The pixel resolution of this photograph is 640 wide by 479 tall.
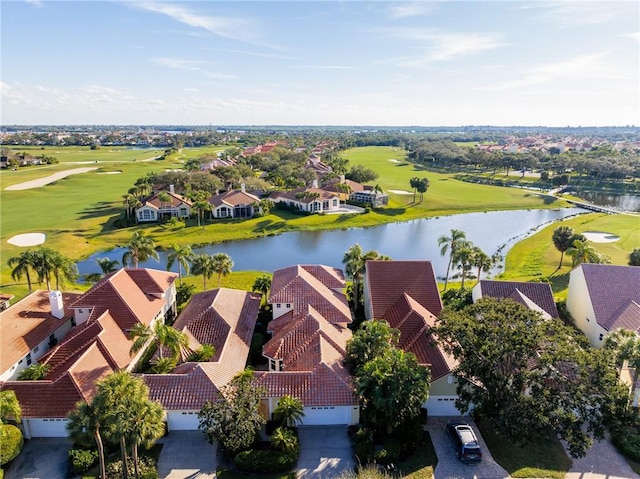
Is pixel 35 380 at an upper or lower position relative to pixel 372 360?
lower

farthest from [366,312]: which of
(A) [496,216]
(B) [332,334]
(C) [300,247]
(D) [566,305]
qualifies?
(A) [496,216]

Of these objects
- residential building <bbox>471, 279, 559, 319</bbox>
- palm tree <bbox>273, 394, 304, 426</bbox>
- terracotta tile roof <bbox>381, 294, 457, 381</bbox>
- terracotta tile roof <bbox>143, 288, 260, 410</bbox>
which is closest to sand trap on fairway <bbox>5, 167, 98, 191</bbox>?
terracotta tile roof <bbox>143, 288, 260, 410</bbox>

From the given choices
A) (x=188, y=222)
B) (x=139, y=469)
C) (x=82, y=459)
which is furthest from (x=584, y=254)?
(x=188, y=222)

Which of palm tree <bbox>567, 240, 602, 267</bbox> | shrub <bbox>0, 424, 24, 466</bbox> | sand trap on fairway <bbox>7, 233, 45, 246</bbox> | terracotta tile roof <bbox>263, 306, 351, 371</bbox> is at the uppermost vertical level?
palm tree <bbox>567, 240, 602, 267</bbox>

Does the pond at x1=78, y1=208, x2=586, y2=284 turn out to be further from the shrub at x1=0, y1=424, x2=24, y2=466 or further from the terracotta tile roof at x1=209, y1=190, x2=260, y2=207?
the shrub at x1=0, y1=424, x2=24, y2=466

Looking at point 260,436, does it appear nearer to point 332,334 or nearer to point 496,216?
point 332,334

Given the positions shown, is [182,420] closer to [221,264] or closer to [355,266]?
[221,264]
